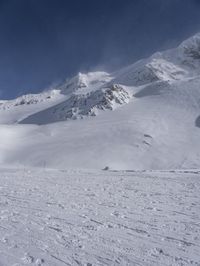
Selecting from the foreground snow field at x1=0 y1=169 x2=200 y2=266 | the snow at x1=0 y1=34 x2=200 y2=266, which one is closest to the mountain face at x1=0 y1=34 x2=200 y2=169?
the snow at x1=0 y1=34 x2=200 y2=266

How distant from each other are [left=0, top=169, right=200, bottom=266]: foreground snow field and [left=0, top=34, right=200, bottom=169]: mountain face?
3541cm

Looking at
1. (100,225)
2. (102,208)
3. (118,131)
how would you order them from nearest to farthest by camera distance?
1. (100,225)
2. (102,208)
3. (118,131)

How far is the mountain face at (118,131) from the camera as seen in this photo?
56.8 metres

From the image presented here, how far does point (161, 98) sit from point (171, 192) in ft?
275

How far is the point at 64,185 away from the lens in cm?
2016

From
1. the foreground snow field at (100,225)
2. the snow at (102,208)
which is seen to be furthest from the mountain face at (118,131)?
the foreground snow field at (100,225)

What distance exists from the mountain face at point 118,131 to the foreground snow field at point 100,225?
3541 cm

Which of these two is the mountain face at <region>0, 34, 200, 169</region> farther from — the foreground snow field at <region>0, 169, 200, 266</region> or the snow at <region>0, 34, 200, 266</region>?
the foreground snow field at <region>0, 169, 200, 266</region>

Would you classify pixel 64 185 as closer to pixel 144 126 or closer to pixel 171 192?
pixel 171 192

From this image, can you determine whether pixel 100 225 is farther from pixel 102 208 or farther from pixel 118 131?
pixel 118 131

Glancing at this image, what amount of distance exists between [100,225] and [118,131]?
62.1 metres

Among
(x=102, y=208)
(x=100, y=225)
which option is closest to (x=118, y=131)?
(x=102, y=208)

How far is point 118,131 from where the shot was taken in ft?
240

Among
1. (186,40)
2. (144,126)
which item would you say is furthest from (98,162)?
(186,40)
